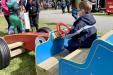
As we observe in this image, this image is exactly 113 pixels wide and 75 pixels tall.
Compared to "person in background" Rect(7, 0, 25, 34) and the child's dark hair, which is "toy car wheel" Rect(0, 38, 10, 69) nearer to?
the child's dark hair

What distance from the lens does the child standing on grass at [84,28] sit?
145 inches

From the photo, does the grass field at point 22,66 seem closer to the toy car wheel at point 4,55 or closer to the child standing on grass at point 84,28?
the toy car wheel at point 4,55

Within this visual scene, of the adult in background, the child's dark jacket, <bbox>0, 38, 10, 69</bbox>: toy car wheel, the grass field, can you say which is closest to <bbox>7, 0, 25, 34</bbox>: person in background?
the adult in background

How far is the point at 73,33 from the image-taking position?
3762mm

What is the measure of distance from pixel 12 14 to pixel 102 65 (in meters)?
4.60

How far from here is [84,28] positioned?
3.68m

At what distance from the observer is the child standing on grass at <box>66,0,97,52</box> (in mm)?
3677

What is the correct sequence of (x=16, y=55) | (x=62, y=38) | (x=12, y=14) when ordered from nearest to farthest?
(x=62, y=38) < (x=16, y=55) < (x=12, y=14)

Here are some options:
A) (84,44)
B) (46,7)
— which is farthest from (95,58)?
(46,7)

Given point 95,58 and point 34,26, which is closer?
point 95,58

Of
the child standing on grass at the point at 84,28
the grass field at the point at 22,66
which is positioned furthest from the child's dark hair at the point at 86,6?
the grass field at the point at 22,66

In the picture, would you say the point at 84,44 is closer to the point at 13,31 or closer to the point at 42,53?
the point at 42,53

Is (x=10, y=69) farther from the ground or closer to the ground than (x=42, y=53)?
closer to the ground

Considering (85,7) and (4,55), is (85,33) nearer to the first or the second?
(85,7)
